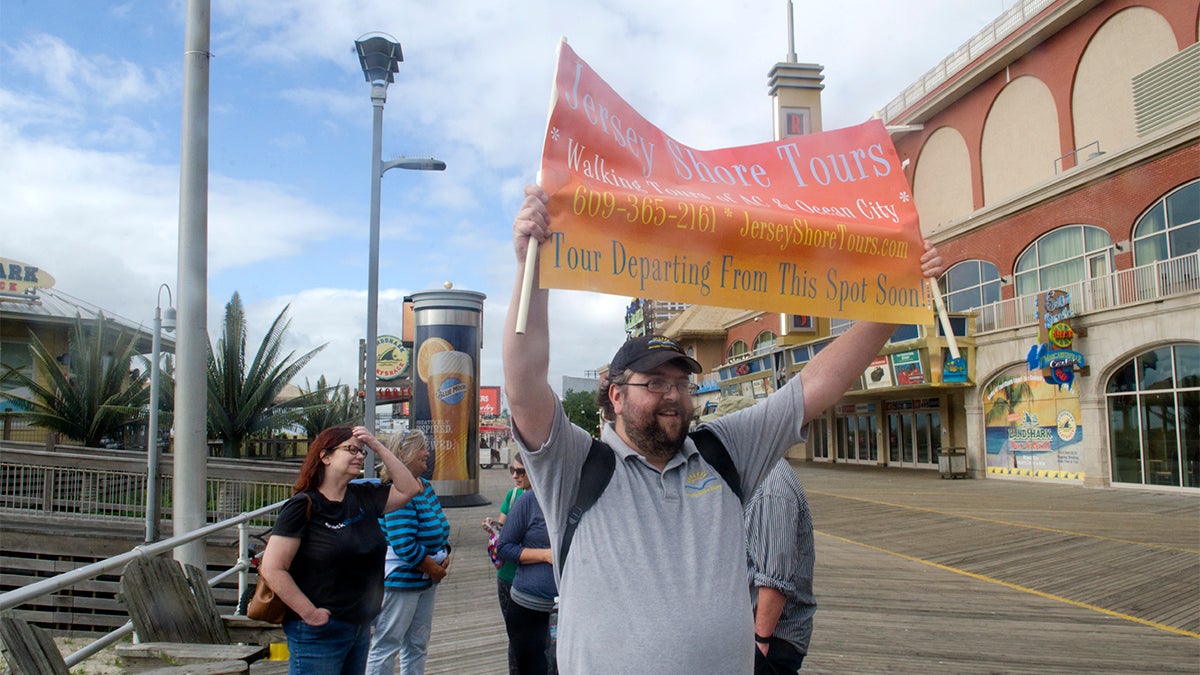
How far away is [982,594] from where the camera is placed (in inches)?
324

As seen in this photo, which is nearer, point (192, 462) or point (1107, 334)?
point (192, 462)

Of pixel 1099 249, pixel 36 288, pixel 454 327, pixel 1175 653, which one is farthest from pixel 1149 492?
pixel 36 288

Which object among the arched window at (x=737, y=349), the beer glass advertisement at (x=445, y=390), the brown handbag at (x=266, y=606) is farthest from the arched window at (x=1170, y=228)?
the arched window at (x=737, y=349)

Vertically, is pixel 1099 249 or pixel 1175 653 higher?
pixel 1099 249

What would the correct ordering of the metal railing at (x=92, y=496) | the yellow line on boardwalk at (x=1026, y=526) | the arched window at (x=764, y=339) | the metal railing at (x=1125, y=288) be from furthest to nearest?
the arched window at (x=764, y=339) < the metal railing at (x=1125, y=288) < the yellow line on boardwalk at (x=1026, y=526) < the metal railing at (x=92, y=496)

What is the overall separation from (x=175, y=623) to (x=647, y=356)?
3.13 metres

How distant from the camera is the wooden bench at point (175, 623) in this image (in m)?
3.53

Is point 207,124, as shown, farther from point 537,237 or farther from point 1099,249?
point 1099,249

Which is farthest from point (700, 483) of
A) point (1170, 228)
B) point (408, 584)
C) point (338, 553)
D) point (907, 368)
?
point (907, 368)

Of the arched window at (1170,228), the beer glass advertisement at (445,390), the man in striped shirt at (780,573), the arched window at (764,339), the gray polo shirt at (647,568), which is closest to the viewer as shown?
the gray polo shirt at (647,568)

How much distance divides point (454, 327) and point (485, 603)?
9100 millimetres

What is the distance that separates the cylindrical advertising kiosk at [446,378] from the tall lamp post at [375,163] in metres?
4.98

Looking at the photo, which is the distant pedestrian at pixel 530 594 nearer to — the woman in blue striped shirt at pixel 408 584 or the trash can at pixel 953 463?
the woman in blue striped shirt at pixel 408 584

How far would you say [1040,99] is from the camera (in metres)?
25.2
